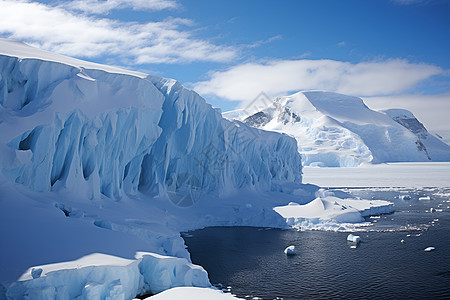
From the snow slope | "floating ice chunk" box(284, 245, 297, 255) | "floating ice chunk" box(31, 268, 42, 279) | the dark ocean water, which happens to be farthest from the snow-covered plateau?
the snow slope

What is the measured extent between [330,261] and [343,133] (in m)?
71.9

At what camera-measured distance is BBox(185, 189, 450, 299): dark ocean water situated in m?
11.3

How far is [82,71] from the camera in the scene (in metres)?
17.5

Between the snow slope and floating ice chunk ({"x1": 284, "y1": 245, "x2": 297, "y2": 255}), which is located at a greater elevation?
the snow slope

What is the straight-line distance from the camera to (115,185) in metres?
18.7

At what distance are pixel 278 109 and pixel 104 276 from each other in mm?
112957

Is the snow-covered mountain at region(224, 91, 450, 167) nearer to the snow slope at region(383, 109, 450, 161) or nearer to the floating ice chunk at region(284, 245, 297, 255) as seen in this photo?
the snow slope at region(383, 109, 450, 161)

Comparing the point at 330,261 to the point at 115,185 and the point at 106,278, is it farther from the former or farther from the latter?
the point at 115,185

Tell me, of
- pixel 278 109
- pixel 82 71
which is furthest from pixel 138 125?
pixel 278 109

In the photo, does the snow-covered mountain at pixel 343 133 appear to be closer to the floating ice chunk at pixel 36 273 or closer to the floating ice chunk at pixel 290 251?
the floating ice chunk at pixel 290 251

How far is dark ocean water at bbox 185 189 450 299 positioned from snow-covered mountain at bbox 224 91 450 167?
56794mm

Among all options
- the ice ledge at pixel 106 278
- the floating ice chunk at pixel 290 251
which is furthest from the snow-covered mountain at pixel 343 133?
the ice ledge at pixel 106 278

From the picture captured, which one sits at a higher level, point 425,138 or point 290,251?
point 425,138

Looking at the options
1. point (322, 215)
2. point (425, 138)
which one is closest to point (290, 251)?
point (322, 215)
